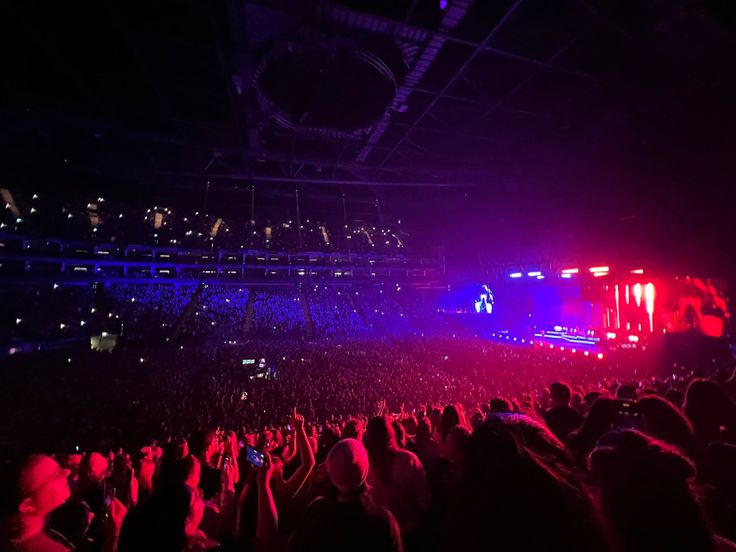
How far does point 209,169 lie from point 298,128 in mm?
16150

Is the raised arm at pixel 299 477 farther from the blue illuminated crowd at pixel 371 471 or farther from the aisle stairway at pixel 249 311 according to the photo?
the aisle stairway at pixel 249 311

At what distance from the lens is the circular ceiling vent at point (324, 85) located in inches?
287

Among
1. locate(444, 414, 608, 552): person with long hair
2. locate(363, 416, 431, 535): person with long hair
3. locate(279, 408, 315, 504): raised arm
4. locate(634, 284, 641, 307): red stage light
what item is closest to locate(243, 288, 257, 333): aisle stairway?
locate(634, 284, 641, 307): red stage light

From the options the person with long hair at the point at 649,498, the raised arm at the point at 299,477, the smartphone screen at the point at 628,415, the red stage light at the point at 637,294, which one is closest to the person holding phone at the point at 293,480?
the raised arm at the point at 299,477

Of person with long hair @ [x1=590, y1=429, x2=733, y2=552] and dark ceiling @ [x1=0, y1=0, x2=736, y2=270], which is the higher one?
dark ceiling @ [x1=0, y1=0, x2=736, y2=270]

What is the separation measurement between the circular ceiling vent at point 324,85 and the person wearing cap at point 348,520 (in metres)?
7.90

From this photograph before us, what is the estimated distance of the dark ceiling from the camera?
25.7ft

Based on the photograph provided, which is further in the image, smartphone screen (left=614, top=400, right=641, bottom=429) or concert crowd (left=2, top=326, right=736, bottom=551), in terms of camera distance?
smartphone screen (left=614, top=400, right=641, bottom=429)

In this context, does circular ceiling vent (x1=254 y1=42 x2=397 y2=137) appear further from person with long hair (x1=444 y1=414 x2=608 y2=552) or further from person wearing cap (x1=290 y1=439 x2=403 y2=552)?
person with long hair (x1=444 y1=414 x2=608 y2=552)

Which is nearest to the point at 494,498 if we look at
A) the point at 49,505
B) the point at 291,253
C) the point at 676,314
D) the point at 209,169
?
the point at 49,505

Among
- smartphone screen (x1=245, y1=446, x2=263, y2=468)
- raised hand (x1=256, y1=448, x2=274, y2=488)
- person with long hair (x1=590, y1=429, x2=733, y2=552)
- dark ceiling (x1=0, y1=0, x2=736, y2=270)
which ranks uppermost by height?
dark ceiling (x1=0, y1=0, x2=736, y2=270)

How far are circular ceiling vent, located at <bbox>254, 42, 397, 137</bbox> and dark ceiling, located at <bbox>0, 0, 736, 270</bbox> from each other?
0.04 meters

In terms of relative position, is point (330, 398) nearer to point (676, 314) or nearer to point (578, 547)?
point (578, 547)

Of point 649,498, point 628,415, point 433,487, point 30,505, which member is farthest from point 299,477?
point 628,415
